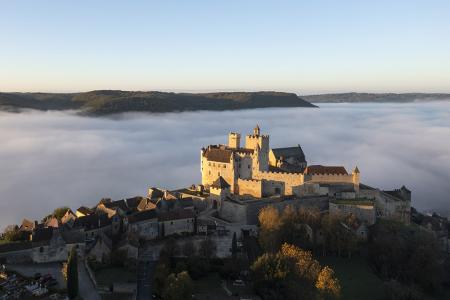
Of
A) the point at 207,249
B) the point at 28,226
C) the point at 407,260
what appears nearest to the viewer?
the point at 207,249

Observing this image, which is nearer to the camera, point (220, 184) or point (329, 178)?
point (220, 184)

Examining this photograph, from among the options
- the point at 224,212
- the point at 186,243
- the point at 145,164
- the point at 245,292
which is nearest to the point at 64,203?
the point at 145,164

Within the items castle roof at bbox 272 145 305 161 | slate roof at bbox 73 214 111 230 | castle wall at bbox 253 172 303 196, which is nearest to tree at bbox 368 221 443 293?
castle wall at bbox 253 172 303 196

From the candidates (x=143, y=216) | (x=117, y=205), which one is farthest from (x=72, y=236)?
(x=117, y=205)

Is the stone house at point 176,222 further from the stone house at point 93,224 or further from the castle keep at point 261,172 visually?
the castle keep at point 261,172

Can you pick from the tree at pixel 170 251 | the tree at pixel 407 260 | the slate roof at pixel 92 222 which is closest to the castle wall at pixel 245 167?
the tree at pixel 407 260

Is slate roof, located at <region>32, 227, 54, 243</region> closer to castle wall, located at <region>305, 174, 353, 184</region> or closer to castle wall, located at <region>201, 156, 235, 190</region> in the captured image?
castle wall, located at <region>201, 156, 235, 190</region>

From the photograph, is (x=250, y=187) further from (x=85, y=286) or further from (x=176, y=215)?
(x=85, y=286)

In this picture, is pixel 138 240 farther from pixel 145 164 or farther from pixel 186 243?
pixel 145 164
